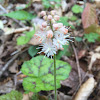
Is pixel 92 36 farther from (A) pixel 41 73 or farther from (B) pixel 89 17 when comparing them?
(A) pixel 41 73

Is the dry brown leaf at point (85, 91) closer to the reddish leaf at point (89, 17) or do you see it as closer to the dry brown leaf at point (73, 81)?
the dry brown leaf at point (73, 81)

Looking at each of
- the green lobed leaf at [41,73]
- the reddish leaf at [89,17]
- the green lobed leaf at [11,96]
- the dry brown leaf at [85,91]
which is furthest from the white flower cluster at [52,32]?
the reddish leaf at [89,17]

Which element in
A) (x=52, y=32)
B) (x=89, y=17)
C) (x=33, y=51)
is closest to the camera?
(x=52, y=32)

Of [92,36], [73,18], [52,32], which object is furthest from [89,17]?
[52,32]

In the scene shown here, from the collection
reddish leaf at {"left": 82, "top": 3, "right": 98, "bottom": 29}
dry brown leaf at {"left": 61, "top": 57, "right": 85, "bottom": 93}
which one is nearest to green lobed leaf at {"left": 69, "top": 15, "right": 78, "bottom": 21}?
reddish leaf at {"left": 82, "top": 3, "right": 98, "bottom": 29}

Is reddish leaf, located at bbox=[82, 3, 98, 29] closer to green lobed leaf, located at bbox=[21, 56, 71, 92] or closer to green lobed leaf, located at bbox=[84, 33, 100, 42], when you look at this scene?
green lobed leaf, located at bbox=[84, 33, 100, 42]

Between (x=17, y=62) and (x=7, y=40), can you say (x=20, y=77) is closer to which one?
(x=17, y=62)

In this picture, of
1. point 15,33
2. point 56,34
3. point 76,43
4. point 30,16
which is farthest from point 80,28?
point 56,34

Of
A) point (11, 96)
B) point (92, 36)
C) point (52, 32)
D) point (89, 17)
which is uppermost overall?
point (52, 32)
